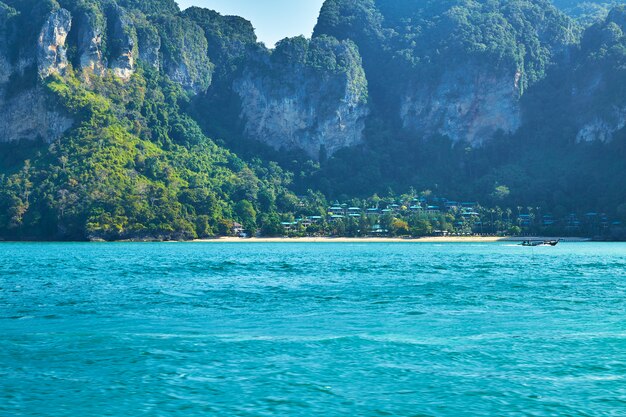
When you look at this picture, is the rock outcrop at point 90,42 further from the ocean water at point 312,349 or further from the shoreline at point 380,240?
the ocean water at point 312,349

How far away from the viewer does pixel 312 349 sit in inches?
1032

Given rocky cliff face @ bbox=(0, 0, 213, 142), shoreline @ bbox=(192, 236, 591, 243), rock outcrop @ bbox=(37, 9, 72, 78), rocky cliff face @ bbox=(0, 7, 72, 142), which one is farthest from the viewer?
rock outcrop @ bbox=(37, 9, 72, 78)

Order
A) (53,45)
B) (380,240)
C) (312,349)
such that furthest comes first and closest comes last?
1. (53,45)
2. (380,240)
3. (312,349)

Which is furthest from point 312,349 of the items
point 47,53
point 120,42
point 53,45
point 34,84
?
point 120,42

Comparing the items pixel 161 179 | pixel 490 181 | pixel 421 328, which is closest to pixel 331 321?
pixel 421 328

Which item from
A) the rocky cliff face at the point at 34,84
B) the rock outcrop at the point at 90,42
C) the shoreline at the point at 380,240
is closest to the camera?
the shoreline at the point at 380,240

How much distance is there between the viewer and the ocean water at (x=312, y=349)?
20031 mm

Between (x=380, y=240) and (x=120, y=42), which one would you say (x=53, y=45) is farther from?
(x=380, y=240)

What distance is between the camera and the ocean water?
20.0 m

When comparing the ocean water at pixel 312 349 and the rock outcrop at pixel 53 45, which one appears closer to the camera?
the ocean water at pixel 312 349

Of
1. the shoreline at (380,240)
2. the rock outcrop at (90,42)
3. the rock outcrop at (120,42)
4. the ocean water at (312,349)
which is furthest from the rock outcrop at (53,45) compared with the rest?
the ocean water at (312,349)

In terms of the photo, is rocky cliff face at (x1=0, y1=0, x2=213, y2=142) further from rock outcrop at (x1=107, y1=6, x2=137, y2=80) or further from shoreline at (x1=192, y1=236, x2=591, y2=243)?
shoreline at (x1=192, y1=236, x2=591, y2=243)

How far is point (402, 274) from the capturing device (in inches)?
2304

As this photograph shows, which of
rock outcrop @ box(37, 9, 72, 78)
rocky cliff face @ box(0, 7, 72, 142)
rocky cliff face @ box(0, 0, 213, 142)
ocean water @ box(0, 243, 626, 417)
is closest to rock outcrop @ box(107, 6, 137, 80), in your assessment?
rocky cliff face @ box(0, 0, 213, 142)
